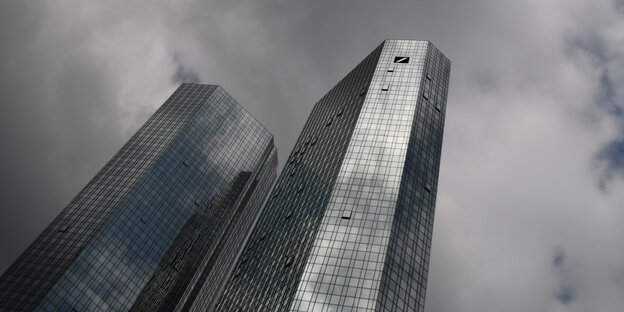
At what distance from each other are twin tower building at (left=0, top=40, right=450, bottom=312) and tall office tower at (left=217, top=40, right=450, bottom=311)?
304 mm

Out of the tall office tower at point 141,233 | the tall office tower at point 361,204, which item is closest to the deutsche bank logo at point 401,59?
the tall office tower at point 361,204

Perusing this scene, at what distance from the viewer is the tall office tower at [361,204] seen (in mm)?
94500

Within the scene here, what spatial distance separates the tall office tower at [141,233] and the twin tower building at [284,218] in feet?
1.25

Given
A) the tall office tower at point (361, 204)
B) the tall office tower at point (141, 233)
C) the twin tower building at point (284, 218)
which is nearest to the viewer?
the tall office tower at point (361, 204)

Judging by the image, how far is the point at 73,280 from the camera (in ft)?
449

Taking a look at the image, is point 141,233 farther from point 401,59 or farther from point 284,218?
point 401,59

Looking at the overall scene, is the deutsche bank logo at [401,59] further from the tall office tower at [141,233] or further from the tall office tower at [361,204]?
the tall office tower at [141,233]

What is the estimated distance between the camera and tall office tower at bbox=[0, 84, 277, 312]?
138 metres

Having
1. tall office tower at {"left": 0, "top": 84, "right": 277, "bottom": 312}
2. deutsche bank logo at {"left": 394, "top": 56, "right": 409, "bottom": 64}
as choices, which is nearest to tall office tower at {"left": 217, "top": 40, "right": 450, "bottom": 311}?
deutsche bank logo at {"left": 394, "top": 56, "right": 409, "bottom": 64}

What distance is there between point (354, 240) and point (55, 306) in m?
77.1

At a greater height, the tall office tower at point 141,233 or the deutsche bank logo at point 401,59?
the deutsche bank logo at point 401,59

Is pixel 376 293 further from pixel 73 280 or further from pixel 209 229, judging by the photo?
pixel 209 229

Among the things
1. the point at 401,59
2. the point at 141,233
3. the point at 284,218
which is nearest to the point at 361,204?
the point at 284,218

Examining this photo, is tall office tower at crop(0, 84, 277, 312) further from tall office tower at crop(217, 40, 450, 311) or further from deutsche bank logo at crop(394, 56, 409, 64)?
deutsche bank logo at crop(394, 56, 409, 64)
